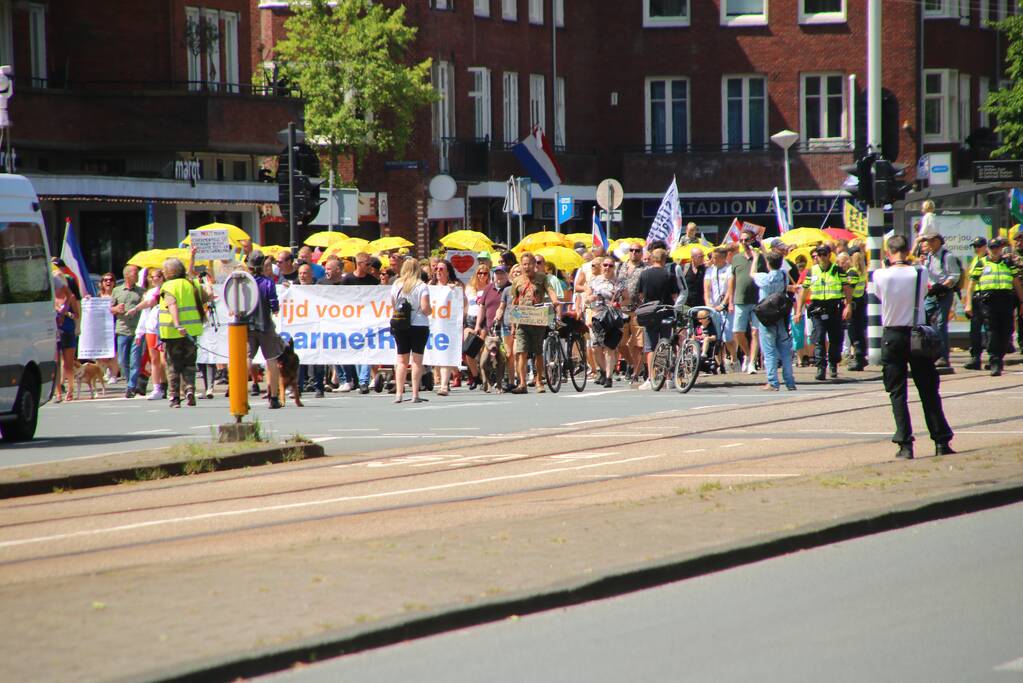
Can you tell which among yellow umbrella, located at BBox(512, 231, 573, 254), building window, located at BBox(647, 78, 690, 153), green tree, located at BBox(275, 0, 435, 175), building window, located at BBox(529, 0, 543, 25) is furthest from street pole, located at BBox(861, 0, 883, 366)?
building window, located at BBox(647, 78, 690, 153)

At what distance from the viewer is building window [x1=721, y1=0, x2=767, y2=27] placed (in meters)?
60.4

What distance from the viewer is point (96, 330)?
27875mm

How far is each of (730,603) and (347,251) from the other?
26234mm

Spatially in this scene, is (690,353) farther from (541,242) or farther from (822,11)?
(822,11)

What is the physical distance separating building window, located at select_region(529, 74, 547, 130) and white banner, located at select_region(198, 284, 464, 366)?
105 feet

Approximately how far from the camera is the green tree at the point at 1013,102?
56594 millimetres

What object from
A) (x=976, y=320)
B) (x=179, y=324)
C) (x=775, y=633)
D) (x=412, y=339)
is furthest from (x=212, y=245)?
(x=775, y=633)

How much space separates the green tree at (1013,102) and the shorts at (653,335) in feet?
118

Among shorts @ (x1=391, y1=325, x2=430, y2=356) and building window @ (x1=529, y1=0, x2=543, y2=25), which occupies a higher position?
building window @ (x1=529, y1=0, x2=543, y2=25)

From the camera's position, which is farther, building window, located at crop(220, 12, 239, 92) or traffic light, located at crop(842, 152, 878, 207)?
building window, located at crop(220, 12, 239, 92)

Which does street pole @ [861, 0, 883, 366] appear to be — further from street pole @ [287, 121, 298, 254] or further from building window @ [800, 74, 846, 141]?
building window @ [800, 74, 846, 141]

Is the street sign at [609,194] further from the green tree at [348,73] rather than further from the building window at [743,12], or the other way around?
the building window at [743,12]

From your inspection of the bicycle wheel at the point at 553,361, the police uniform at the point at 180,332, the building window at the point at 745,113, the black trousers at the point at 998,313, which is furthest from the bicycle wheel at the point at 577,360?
the building window at the point at 745,113

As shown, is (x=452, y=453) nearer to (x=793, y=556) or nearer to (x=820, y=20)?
(x=793, y=556)
